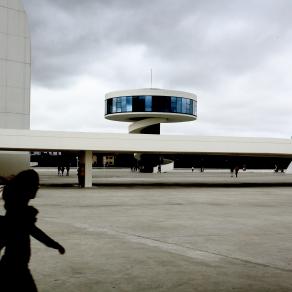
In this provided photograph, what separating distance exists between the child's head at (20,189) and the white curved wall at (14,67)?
3972cm

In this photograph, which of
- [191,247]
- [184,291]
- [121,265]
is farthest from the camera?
[191,247]

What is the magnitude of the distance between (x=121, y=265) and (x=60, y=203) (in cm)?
1352

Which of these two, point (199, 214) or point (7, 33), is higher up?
point (7, 33)

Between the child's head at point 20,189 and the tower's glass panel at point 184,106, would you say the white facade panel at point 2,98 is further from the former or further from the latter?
the child's head at point 20,189

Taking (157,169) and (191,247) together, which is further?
(157,169)

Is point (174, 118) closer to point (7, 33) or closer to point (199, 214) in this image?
point (7, 33)

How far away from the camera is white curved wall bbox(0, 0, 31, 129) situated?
141 ft

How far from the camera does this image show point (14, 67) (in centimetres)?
4372

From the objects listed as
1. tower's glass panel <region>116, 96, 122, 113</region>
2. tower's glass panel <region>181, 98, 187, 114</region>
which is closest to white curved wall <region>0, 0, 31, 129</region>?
tower's glass panel <region>116, 96, 122, 113</region>

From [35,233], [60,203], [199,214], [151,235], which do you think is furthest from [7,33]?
[35,233]

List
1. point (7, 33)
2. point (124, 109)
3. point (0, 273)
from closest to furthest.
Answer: point (0, 273) < point (7, 33) < point (124, 109)

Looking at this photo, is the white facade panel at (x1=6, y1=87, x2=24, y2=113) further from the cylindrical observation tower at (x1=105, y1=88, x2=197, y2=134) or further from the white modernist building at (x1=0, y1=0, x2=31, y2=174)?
the cylindrical observation tower at (x1=105, y1=88, x2=197, y2=134)

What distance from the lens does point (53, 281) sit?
24.1 feet

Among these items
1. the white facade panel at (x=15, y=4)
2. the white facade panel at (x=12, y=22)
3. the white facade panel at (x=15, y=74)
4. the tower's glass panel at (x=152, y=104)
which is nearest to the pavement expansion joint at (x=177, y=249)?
the white facade panel at (x=15, y=74)
